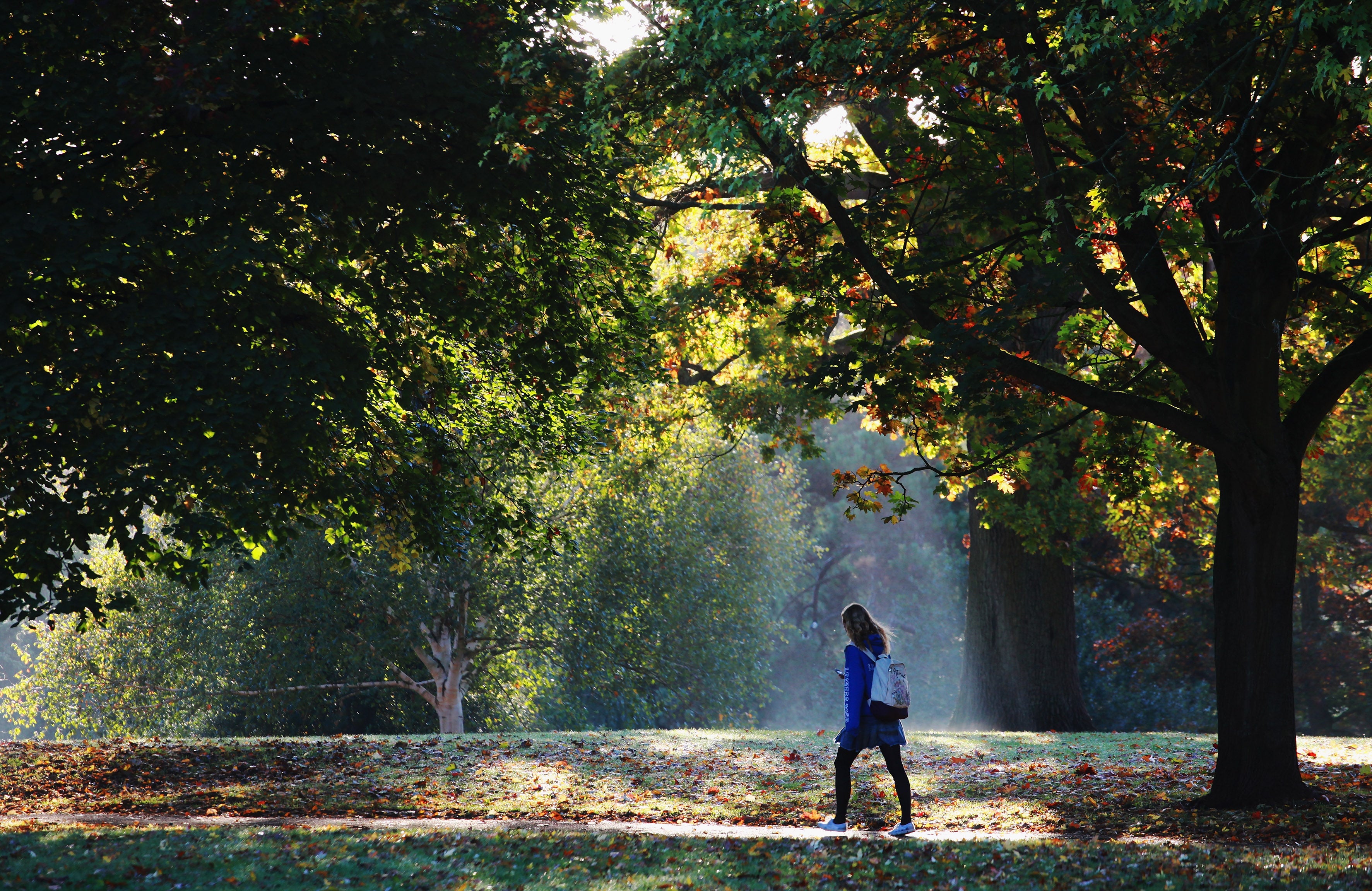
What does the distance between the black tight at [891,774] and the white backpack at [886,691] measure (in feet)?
0.85

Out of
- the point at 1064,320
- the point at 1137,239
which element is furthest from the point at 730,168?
the point at 1064,320

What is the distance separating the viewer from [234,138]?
29.3ft

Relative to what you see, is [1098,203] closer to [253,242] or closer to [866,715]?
[866,715]

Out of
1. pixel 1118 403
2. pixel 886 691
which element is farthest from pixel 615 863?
pixel 1118 403

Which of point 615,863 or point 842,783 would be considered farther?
point 842,783

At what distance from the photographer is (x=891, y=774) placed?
8.80 metres

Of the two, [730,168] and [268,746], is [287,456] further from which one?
[268,746]

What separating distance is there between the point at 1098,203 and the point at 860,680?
170 inches

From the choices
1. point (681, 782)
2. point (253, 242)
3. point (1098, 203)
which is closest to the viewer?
point (253, 242)

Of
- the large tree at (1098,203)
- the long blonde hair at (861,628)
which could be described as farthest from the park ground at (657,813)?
the large tree at (1098,203)

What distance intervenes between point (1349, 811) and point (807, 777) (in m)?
5.21

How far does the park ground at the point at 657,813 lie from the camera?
21.9 ft

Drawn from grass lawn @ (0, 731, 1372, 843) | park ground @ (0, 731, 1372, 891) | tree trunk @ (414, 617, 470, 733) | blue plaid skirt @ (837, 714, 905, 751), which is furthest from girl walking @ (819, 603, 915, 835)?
tree trunk @ (414, 617, 470, 733)

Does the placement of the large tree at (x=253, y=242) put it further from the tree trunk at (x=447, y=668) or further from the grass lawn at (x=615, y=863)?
the tree trunk at (x=447, y=668)
